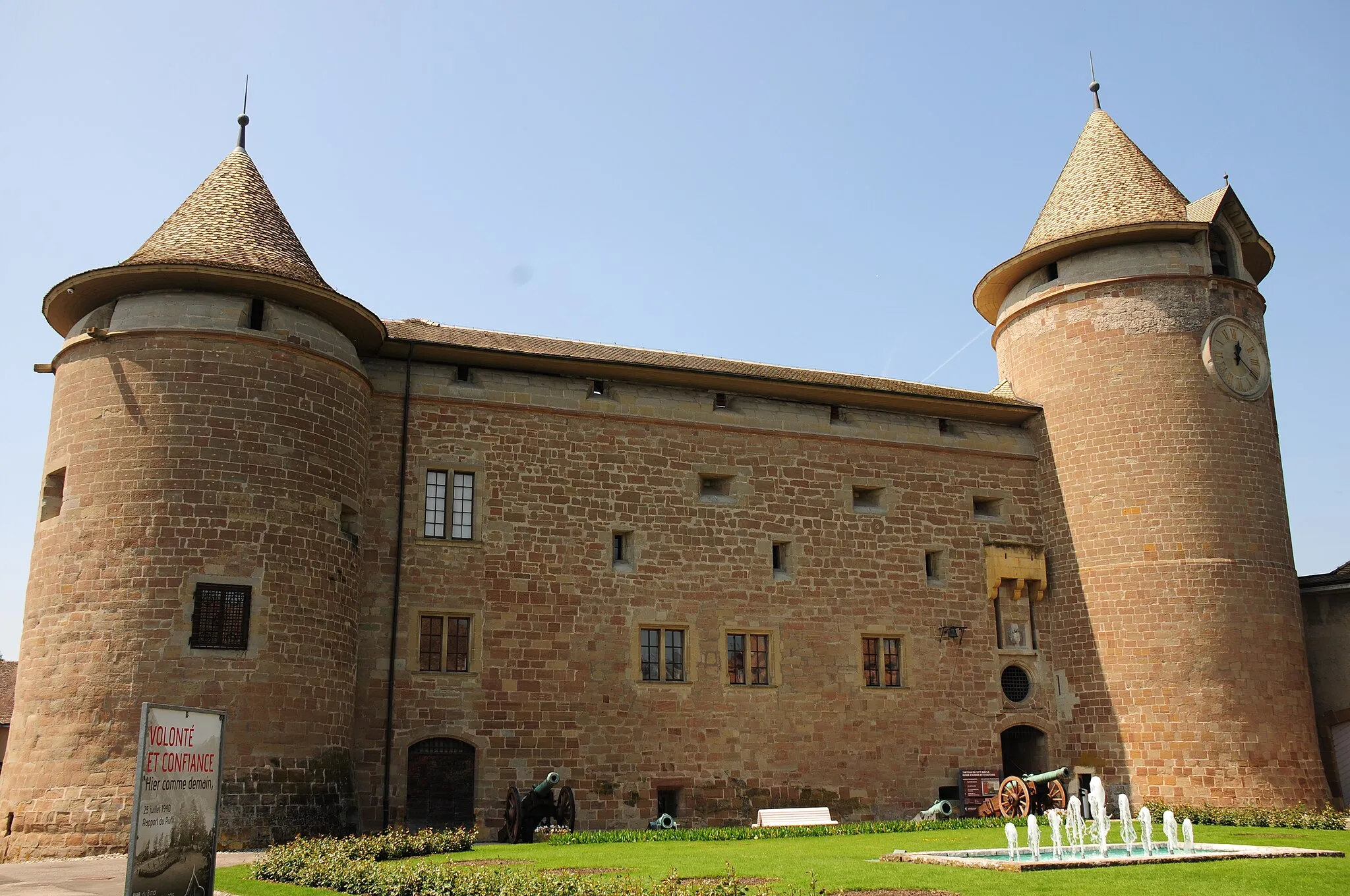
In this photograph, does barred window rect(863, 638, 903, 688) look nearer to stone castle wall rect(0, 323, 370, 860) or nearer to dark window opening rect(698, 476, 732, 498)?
dark window opening rect(698, 476, 732, 498)

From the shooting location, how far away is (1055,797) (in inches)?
888

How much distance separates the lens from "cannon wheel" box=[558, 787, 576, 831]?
1948 centimetres

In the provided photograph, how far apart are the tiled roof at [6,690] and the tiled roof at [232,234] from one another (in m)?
20.2

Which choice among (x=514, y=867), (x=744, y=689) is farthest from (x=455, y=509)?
(x=514, y=867)

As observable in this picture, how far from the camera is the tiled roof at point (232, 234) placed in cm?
1900

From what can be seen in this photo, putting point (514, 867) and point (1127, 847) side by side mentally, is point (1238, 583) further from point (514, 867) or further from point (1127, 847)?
point (514, 867)

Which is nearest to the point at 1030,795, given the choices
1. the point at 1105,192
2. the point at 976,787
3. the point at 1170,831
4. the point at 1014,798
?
the point at 1014,798

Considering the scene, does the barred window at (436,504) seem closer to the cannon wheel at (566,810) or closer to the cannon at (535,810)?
the cannon at (535,810)

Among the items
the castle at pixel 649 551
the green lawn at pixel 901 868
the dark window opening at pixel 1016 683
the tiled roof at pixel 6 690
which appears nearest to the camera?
the green lawn at pixel 901 868

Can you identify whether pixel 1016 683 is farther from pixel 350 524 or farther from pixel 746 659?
pixel 350 524

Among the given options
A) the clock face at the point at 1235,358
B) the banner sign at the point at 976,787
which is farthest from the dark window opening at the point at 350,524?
the clock face at the point at 1235,358

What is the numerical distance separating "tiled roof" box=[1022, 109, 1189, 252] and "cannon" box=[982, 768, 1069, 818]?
11.7 meters

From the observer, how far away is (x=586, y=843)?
57.8 ft

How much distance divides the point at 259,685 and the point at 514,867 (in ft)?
20.8
